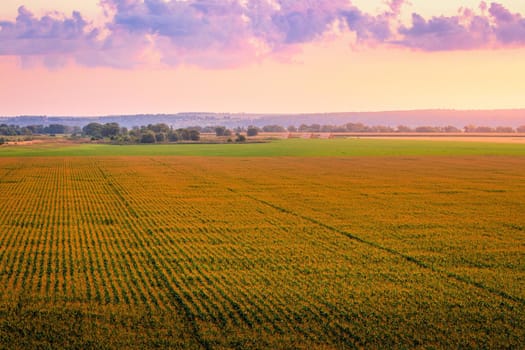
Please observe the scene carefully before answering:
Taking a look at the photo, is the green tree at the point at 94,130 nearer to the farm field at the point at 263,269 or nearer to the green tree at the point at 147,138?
the green tree at the point at 147,138

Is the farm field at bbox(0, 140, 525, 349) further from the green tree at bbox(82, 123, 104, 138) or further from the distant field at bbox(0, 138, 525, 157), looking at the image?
the green tree at bbox(82, 123, 104, 138)

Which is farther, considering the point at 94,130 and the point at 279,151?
the point at 94,130

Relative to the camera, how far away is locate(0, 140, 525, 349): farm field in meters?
13.6

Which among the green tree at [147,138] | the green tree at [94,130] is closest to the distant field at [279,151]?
the green tree at [147,138]

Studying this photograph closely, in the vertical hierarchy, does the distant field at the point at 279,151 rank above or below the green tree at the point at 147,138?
below

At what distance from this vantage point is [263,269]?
63.0 ft

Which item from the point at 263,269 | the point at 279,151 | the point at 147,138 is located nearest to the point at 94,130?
the point at 147,138

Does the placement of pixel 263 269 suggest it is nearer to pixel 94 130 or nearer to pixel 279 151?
pixel 279 151

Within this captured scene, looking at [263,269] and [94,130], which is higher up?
[94,130]

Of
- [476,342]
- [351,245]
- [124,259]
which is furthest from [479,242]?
[124,259]

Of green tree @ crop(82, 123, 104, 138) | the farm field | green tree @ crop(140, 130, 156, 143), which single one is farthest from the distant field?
green tree @ crop(82, 123, 104, 138)

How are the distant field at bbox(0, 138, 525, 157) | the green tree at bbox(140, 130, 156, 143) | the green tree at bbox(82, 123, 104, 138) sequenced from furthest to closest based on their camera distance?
the green tree at bbox(82, 123, 104, 138) → the green tree at bbox(140, 130, 156, 143) → the distant field at bbox(0, 138, 525, 157)

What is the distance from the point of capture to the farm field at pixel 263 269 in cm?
1362

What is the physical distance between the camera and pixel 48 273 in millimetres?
18828
